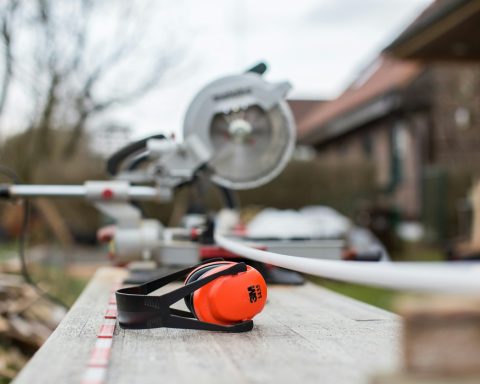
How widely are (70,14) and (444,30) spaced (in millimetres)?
5286

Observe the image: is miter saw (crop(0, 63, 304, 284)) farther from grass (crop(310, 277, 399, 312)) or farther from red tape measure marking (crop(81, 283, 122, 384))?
grass (crop(310, 277, 399, 312))

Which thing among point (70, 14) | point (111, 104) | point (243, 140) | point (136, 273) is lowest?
point (136, 273)

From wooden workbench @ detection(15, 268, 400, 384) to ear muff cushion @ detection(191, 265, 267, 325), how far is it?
0.05 meters

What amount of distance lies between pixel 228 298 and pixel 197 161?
1.77m

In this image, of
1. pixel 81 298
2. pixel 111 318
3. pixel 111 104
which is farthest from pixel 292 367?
pixel 111 104

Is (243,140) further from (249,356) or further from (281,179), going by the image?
(281,179)

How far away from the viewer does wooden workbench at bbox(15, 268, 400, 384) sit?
141cm

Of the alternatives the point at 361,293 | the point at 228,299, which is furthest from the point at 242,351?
the point at 361,293

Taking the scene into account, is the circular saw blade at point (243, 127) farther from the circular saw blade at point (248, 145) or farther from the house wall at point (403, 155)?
the house wall at point (403, 155)

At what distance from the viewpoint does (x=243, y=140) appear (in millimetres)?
A: 3861

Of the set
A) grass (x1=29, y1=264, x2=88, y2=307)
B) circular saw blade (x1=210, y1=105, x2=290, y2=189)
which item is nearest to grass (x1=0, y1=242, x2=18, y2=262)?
grass (x1=29, y1=264, x2=88, y2=307)

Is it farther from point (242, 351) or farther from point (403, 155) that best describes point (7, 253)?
point (403, 155)

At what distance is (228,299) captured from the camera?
191cm

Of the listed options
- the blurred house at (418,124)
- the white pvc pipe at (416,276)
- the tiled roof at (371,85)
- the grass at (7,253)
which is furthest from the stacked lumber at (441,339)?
the tiled roof at (371,85)
